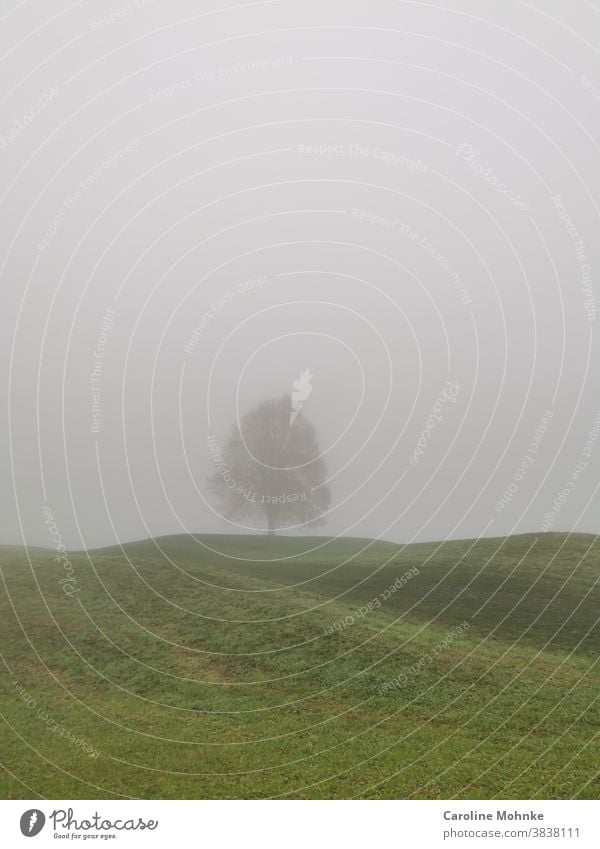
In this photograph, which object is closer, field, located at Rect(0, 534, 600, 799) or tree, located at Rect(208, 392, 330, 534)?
field, located at Rect(0, 534, 600, 799)

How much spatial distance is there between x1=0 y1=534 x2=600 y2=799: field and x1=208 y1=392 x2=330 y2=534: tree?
28586mm

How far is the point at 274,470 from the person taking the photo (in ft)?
217

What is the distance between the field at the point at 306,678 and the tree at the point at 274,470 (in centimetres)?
2859

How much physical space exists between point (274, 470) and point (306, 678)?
44829 millimetres

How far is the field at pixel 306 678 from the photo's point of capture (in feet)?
51.8

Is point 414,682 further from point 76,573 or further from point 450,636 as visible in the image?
point 76,573

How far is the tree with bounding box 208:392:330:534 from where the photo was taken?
65.4m

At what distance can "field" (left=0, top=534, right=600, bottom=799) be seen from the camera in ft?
51.8

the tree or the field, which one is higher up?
the tree

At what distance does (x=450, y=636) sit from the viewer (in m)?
25.2

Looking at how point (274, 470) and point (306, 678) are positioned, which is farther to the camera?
point (274, 470)

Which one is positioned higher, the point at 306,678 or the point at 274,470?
the point at 274,470

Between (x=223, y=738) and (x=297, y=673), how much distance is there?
16.3ft
